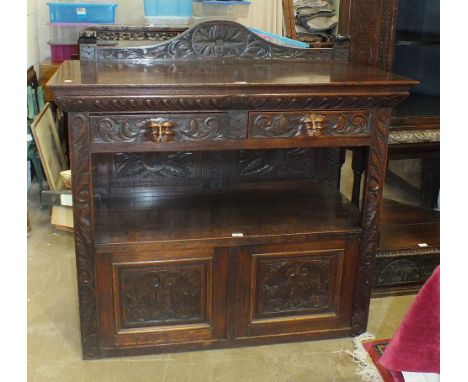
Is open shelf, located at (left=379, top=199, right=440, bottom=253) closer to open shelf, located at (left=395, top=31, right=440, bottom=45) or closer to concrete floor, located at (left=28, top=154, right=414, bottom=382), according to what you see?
concrete floor, located at (left=28, top=154, right=414, bottom=382)

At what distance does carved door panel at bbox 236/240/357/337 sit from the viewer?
6.10 feet

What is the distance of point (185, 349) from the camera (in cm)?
192

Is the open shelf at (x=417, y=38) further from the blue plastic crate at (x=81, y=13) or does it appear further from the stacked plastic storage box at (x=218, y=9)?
the blue plastic crate at (x=81, y=13)

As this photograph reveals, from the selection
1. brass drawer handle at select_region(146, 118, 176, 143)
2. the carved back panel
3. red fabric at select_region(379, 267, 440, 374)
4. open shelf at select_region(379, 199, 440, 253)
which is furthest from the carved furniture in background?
red fabric at select_region(379, 267, 440, 374)

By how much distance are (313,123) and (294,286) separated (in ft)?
1.91

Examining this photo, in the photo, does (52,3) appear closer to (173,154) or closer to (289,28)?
(289,28)

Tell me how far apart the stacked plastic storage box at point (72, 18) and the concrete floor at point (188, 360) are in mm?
1910

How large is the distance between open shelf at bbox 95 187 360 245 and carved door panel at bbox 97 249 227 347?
2.7 inches

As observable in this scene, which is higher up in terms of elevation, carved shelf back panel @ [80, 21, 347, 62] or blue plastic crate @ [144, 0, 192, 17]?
blue plastic crate @ [144, 0, 192, 17]

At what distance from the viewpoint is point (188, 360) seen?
189 centimetres

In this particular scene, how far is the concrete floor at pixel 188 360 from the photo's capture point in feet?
5.94

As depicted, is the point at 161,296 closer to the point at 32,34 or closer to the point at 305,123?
the point at 305,123

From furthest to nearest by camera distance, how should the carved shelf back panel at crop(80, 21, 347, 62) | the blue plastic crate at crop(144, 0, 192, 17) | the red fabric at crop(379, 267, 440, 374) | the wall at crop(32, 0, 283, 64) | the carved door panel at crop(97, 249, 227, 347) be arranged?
1. the wall at crop(32, 0, 283, 64)
2. the blue plastic crate at crop(144, 0, 192, 17)
3. the carved shelf back panel at crop(80, 21, 347, 62)
4. the carved door panel at crop(97, 249, 227, 347)
5. the red fabric at crop(379, 267, 440, 374)

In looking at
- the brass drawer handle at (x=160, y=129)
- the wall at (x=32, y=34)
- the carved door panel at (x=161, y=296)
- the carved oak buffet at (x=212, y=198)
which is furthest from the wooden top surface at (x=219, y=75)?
the wall at (x=32, y=34)
